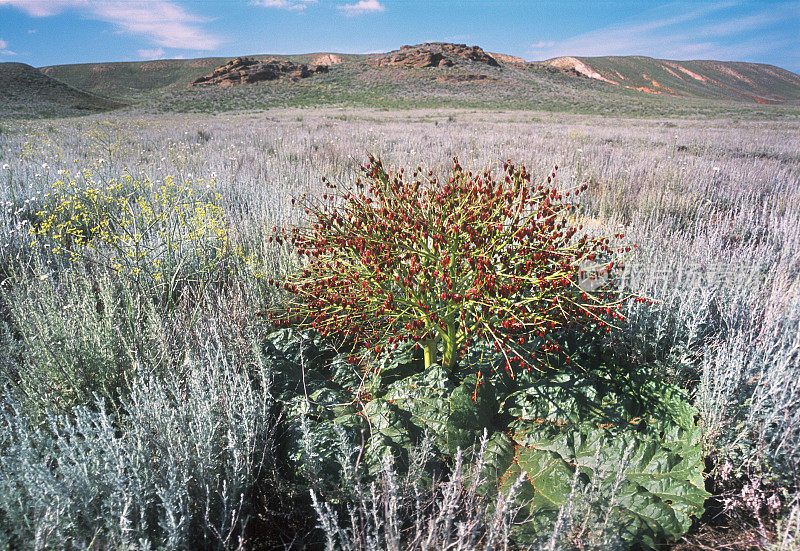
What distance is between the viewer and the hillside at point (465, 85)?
4019cm

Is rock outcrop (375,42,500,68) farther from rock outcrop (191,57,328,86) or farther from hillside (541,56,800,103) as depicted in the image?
hillside (541,56,800,103)

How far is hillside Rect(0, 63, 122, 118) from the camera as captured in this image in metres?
33.4

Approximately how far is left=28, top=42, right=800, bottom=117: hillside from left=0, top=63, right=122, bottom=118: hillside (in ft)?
17.7

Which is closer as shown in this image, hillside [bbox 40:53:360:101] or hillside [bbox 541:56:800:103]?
hillside [bbox 40:53:360:101]

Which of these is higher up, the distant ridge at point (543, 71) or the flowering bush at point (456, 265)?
the distant ridge at point (543, 71)

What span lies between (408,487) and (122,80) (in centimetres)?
12095

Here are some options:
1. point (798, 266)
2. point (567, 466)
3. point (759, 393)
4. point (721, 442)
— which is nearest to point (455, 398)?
point (567, 466)

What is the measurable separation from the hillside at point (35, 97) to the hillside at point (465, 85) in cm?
541

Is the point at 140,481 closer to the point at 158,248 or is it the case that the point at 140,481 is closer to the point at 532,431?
the point at 532,431

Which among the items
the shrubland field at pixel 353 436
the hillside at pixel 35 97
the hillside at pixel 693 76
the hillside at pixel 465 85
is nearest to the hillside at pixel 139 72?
the hillside at pixel 465 85

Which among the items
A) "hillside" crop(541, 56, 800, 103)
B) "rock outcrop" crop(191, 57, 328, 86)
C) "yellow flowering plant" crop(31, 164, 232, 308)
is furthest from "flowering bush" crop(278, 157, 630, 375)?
"hillside" crop(541, 56, 800, 103)

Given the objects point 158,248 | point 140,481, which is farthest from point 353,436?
point 158,248

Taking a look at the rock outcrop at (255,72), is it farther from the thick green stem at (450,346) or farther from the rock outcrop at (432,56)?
the thick green stem at (450,346)

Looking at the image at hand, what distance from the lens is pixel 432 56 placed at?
6569 cm
